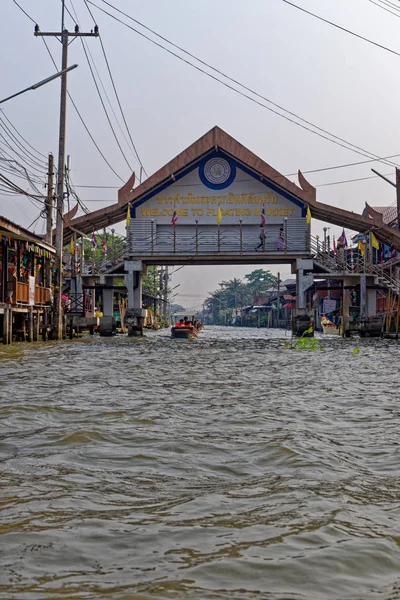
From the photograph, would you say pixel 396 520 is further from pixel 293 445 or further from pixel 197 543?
pixel 293 445

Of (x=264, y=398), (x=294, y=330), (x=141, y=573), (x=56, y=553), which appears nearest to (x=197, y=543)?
(x=141, y=573)

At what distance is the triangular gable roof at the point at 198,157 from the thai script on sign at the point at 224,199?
3.02 feet

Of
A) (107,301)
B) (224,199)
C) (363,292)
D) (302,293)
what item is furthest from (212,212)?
(363,292)

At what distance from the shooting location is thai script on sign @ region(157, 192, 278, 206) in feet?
110

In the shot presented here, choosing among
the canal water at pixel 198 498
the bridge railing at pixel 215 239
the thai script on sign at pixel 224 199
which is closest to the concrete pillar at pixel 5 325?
the bridge railing at pixel 215 239

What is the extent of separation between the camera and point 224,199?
3372 centimetres

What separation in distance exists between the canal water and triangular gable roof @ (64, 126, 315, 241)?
2576cm

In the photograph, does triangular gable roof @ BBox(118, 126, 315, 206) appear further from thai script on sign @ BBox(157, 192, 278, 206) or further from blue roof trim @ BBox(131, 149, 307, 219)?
thai script on sign @ BBox(157, 192, 278, 206)

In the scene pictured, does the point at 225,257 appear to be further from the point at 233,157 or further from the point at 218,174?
the point at 233,157

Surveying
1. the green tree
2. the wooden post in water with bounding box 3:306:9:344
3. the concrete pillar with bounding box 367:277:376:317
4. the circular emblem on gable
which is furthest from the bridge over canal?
the green tree

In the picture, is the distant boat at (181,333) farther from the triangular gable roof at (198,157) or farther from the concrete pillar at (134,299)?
the triangular gable roof at (198,157)

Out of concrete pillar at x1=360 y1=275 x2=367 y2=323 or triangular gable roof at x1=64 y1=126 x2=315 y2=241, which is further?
triangular gable roof at x1=64 y1=126 x2=315 y2=241

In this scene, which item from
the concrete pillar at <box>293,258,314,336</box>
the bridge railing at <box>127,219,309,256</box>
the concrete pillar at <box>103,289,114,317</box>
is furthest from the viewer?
the concrete pillar at <box>103,289,114,317</box>

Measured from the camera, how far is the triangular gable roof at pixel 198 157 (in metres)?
32.7
